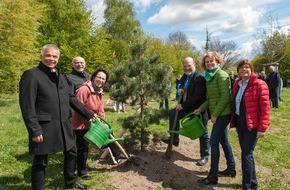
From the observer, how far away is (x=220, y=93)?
15.9 feet

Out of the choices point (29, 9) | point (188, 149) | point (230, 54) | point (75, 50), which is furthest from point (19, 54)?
point (230, 54)

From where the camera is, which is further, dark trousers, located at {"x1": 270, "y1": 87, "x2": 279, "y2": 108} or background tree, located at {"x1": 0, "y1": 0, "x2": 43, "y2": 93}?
background tree, located at {"x1": 0, "y1": 0, "x2": 43, "y2": 93}

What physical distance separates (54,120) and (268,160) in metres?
4.46

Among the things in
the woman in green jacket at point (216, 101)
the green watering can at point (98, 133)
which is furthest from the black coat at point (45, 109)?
the woman in green jacket at point (216, 101)

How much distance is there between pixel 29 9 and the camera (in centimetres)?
1853

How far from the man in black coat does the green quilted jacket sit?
7.27ft

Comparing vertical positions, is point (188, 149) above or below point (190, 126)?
below

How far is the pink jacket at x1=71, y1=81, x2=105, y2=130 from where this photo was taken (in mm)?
4945

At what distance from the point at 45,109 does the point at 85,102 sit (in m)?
1.16

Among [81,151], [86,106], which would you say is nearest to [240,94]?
[86,106]

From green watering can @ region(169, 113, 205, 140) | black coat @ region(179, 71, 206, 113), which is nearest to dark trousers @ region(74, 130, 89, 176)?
green watering can @ region(169, 113, 205, 140)

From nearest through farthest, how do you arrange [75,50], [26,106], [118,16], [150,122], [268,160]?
1. [26,106]
2. [150,122]
3. [268,160]
4. [75,50]
5. [118,16]

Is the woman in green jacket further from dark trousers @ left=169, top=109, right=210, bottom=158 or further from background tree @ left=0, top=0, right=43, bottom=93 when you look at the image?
background tree @ left=0, top=0, right=43, bottom=93

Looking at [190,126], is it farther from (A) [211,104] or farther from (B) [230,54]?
(B) [230,54]
